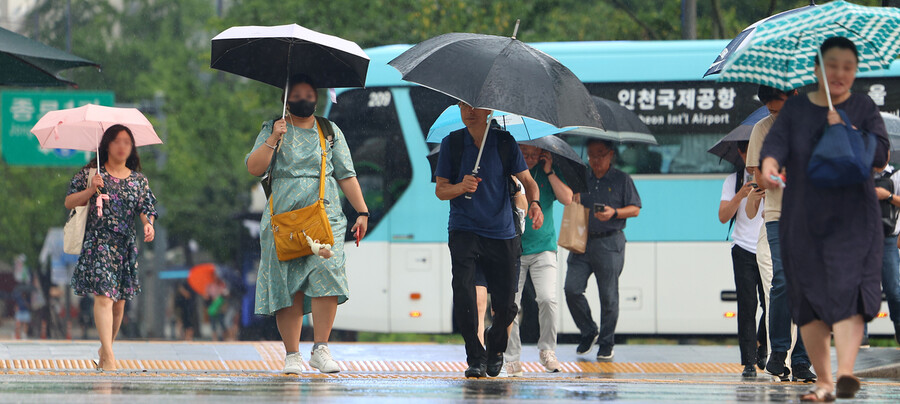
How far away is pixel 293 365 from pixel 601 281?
3.61 metres

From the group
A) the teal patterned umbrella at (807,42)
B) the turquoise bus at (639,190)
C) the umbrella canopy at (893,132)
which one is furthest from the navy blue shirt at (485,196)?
the turquoise bus at (639,190)

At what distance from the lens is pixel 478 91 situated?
6.73 m

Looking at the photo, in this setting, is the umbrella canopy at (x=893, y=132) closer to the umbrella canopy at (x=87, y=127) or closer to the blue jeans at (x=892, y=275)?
the blue jeans at (x=892, y=275)

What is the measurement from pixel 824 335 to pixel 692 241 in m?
6.80

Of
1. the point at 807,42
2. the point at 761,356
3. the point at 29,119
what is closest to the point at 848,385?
the point at 807,42

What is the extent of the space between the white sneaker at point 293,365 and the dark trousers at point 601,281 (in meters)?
3.41

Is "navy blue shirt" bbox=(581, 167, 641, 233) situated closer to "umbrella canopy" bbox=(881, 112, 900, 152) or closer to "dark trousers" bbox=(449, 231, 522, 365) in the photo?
"umbrella canopy" bbox=(881, 112, 900, 152)

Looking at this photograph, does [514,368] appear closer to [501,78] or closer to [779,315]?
[779,315]

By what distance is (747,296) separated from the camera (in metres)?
8.55

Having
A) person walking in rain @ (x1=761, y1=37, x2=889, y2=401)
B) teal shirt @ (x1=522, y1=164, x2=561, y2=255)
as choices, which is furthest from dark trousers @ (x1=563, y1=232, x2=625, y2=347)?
person walking in rain @ (x1=761, y1=37, x2=889, y2=401)

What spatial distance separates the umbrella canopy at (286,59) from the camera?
756cm

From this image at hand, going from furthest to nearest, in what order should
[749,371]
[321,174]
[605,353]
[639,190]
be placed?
[639,190] < [605,353] < [749,371] < [321,174]

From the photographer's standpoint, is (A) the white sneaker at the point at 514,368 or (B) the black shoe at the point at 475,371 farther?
(A) the white sneaker at the point at 514,368

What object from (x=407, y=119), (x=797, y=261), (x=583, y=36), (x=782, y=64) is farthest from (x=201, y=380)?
(x=583, y=36)
